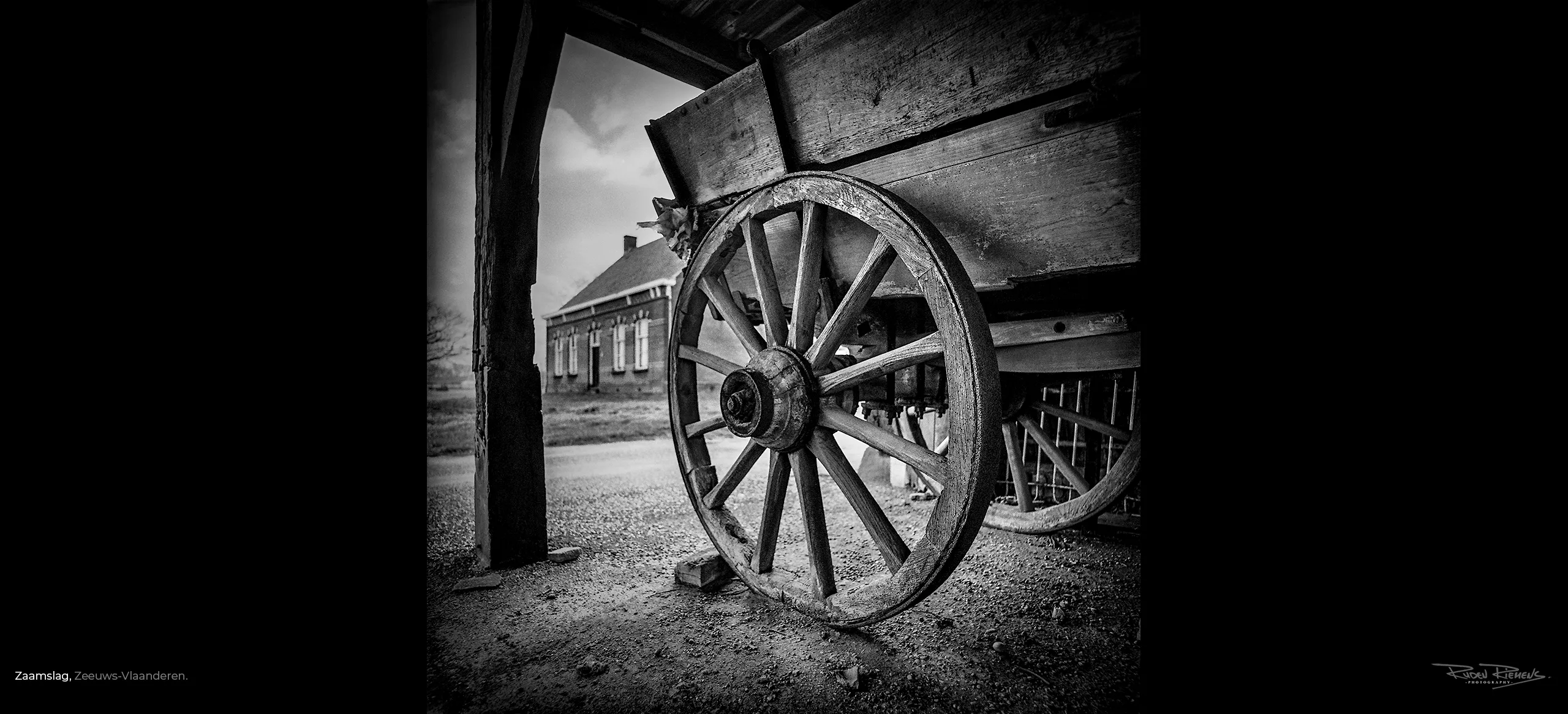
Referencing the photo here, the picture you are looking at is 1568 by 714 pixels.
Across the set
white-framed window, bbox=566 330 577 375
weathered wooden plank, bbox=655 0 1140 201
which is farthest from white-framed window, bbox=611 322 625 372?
weathered wooden plank, bbox=655 0 1140 201

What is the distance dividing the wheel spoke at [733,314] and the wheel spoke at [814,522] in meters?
0.42

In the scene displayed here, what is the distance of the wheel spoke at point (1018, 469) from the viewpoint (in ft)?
10.0

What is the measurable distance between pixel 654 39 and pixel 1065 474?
3.10 meters

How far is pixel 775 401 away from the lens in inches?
68.7

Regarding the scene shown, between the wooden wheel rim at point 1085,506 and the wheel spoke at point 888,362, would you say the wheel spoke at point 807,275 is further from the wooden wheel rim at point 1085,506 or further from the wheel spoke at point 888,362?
the wooden wheel rim at point 1085,506

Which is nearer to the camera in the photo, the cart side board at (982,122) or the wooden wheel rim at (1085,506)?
the cart side board at (982,122)

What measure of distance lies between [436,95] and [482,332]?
58.6 inches

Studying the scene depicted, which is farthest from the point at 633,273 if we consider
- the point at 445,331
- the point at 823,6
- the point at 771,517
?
the point at 771,517

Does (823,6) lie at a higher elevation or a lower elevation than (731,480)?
higher

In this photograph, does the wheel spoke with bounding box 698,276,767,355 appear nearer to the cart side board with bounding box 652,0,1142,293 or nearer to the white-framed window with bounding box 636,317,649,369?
the cart side board with bounding box 652,0,1142,293

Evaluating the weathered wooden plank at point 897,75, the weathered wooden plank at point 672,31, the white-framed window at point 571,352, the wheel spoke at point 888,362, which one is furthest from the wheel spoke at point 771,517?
the white-framed window at point 571,352

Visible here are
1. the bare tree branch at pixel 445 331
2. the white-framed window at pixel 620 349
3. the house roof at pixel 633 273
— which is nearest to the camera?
the bare tree branch at pixel 445 331

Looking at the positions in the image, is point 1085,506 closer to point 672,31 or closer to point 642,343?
point 672,31

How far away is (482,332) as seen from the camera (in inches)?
100.0
